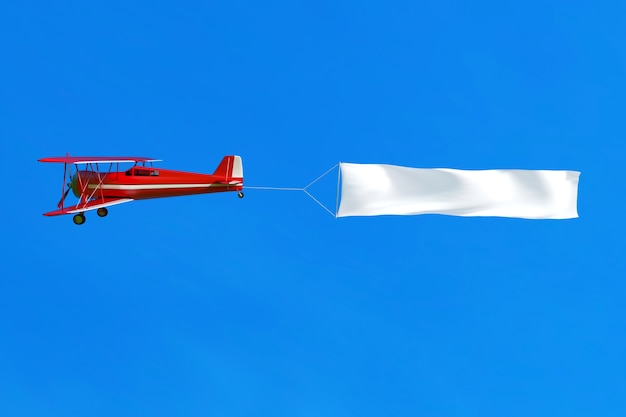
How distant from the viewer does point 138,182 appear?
17328mm

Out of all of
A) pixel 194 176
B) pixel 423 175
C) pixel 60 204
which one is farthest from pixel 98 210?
pixel 423 175

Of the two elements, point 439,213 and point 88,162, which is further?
point 88,162

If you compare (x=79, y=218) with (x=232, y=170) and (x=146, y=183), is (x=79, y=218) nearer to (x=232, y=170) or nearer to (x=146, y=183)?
(x=146, y=183)

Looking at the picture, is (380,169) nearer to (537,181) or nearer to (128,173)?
(537,181)

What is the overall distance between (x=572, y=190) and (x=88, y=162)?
35.8ft

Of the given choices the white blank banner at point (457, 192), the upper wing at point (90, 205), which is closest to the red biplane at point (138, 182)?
the upper wing at point (90, 205)

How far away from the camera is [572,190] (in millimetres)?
15133

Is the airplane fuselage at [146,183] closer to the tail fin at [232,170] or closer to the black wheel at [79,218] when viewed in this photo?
the tail fin at [232,170]

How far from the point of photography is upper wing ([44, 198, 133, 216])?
15.9 metres

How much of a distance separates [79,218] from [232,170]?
387 centimetres

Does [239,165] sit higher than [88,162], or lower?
higher

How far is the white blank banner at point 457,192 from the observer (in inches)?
565

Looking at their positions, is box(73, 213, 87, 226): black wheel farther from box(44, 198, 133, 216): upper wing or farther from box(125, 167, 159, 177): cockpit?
box(125, 167, 159, 177): cockpit

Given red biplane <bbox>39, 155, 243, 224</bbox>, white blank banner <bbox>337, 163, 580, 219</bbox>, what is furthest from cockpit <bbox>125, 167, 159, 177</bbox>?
white blank banner <bbox>337, 163, 580, 219</bbox>
